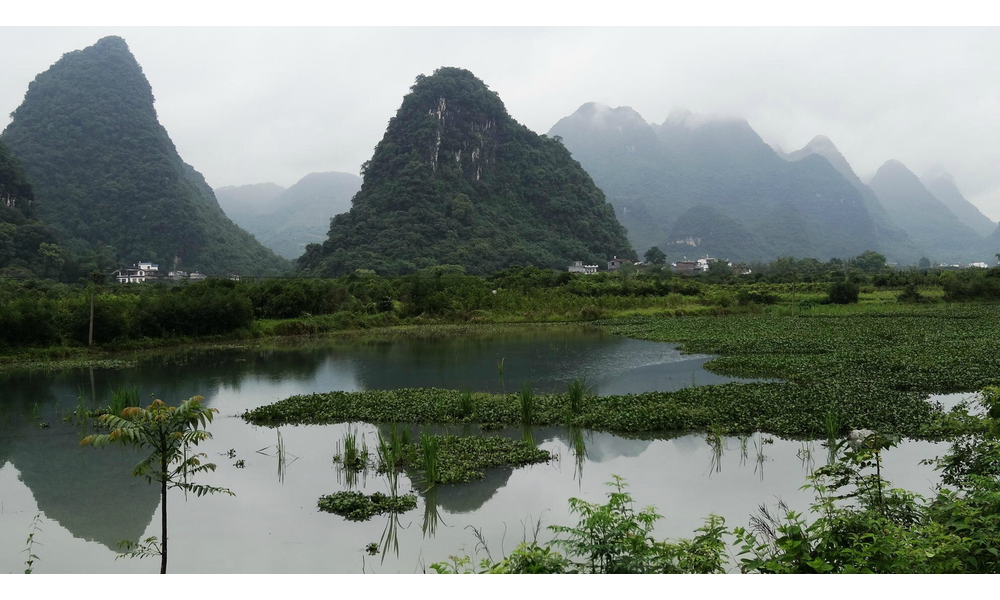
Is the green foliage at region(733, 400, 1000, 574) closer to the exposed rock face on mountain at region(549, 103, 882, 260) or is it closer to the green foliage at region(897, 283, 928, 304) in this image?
the green foliage at region(897, 283, 928, 304)

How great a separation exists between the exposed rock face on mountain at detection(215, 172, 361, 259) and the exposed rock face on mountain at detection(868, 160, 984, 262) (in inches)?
5532

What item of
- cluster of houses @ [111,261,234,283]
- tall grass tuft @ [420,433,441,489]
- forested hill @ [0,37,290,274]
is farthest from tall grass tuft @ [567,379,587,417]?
forested hill @ [0,37,290,274]

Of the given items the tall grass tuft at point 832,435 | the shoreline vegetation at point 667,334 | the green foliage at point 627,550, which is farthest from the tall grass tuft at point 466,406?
the green foliage at point 627,550

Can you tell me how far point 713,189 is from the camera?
488ft

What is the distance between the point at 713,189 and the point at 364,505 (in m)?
154

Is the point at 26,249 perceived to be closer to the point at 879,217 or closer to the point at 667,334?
the point at 667,334

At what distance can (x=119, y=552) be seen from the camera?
6508 millimetres

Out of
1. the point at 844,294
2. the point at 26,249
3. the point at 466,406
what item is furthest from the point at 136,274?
the point at 844,294

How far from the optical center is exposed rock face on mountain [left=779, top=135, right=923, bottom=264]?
133375 mm

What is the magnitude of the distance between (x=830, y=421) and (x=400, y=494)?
6.40 meters

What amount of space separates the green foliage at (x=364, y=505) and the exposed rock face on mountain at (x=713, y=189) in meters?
110
